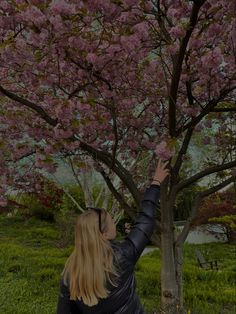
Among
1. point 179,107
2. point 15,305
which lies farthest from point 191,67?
point 15,305

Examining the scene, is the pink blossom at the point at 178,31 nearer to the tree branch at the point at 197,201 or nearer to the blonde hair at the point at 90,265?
the blonde hair at the point at 90,265

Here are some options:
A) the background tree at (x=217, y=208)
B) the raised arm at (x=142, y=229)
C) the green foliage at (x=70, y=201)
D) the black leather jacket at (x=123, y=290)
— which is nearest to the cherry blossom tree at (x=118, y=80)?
the raised arm at (x=142, y=229)

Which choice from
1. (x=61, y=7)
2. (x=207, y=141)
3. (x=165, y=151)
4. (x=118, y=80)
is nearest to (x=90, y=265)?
(x=165, y=151)

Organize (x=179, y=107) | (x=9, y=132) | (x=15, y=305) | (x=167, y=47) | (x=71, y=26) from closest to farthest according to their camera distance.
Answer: (x=71, y=26) < (x=167, y=47) < (x=179, y=107) < (x=9, y=132) < (x=15, y=305)

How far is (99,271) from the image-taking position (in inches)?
84.9

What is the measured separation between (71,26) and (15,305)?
156 inches

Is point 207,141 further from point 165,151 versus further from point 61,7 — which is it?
point 61,7

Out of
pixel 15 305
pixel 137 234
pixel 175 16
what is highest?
pixel 175 16

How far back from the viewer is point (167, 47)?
3.78 metres

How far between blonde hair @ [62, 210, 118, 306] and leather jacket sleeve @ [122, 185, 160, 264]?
0.11 m

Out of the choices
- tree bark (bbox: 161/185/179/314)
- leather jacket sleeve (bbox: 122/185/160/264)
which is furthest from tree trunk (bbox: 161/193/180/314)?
leather jacket sleeve (bbox: 122/185/160/264)

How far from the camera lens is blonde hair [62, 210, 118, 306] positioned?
2.15 metres

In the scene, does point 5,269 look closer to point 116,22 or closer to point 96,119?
point 96,119

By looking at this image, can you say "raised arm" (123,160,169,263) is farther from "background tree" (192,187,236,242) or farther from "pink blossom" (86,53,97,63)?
"background tree" (192,187,236,242)
